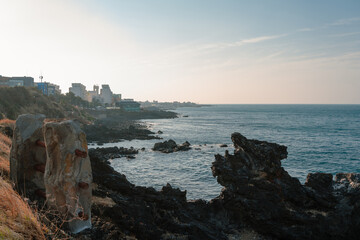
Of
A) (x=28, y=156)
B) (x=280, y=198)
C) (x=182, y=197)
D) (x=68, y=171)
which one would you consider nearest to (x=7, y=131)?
(x=28, y=156)

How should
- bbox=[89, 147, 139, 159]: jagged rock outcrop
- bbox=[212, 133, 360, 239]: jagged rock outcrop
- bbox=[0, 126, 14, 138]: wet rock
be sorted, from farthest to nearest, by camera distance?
1. bbox=[89, 147, 139, 159]: jagged rock outcrop
2. bbox=[0, 126, 14, 138]: wet rock
3. bbox=[212, 133, 360, 239]: jagged rock outcrop

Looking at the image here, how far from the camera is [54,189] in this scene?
579 cm

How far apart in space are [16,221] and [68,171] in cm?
133

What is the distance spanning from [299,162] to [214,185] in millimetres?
16189

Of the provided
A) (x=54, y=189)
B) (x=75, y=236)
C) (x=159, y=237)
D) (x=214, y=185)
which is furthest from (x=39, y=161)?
(x=214, y=185)

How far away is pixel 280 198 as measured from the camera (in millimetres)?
12938

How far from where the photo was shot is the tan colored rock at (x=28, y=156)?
6.88m

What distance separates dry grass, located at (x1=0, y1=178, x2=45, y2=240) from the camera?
14.4 feet

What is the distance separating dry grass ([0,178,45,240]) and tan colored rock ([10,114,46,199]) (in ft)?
5.23

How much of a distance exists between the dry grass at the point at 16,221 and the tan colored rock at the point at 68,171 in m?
0.74

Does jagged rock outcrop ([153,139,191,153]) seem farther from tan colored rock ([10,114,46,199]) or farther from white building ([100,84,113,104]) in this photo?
white building ([100,84,113,104])

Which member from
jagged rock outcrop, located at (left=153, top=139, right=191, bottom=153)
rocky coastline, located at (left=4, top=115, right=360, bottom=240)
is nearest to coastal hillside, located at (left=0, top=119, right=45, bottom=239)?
rocky coastline, located at (left=4, top=115, right=360, bottom=240)

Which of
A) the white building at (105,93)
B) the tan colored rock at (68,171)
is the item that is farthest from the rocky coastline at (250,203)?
the white building at (105,93)

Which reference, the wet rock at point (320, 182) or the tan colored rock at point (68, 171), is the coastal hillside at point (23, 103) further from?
the wet rock at point (320, 182)
